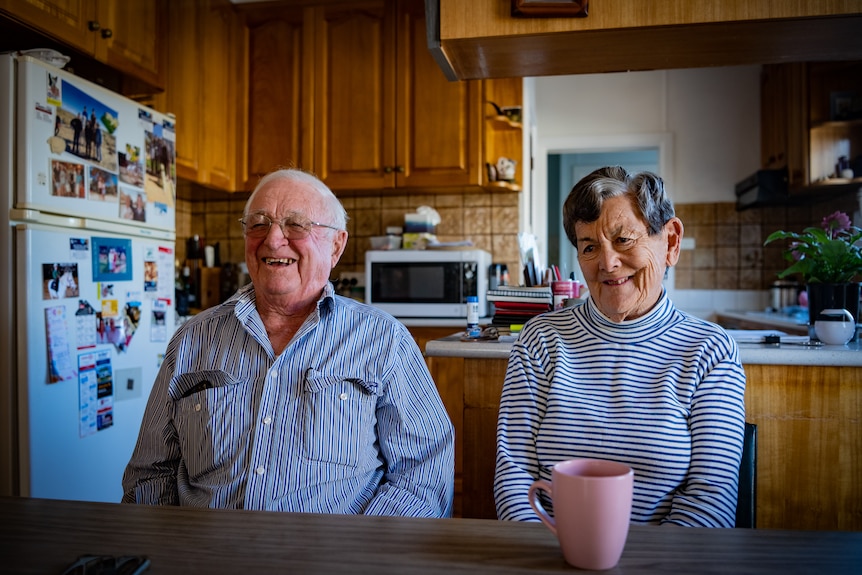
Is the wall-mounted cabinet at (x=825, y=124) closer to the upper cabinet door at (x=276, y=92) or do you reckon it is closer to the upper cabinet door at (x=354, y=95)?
the upper cabinet door at (x=354, y=95)

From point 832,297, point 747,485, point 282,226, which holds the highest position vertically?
point 282,226

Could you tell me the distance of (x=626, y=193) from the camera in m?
A: 1.21

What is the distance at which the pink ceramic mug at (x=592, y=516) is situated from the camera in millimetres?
633

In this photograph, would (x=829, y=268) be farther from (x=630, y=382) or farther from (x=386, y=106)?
(x=386, y=106)

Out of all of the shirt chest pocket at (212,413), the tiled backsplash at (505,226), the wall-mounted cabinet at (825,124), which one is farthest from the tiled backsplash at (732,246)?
the shirt chest pocket at (212,413)

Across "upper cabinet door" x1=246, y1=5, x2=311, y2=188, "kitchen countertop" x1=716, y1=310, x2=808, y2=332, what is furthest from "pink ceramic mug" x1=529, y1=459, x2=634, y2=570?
"upper cabinet door" x1=246, y1=5, x2=311, y2=188

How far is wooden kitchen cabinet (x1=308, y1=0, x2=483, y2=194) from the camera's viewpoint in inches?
148

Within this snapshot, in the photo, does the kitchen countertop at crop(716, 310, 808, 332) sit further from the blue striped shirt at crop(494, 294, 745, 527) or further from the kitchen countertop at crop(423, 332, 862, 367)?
the blue striped shirt at crop(494, 294, 745, 527)

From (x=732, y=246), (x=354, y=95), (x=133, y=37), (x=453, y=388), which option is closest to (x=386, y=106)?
(x=354, y=95)

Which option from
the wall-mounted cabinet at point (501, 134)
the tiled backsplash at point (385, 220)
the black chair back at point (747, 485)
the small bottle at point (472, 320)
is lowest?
the black chair back at point (747, 485)

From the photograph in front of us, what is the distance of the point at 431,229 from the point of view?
3904mm

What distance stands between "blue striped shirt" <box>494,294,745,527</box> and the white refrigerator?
156 cm

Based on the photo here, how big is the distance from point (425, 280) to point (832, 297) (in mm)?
2017

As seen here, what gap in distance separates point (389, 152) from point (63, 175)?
1978 millimetres
